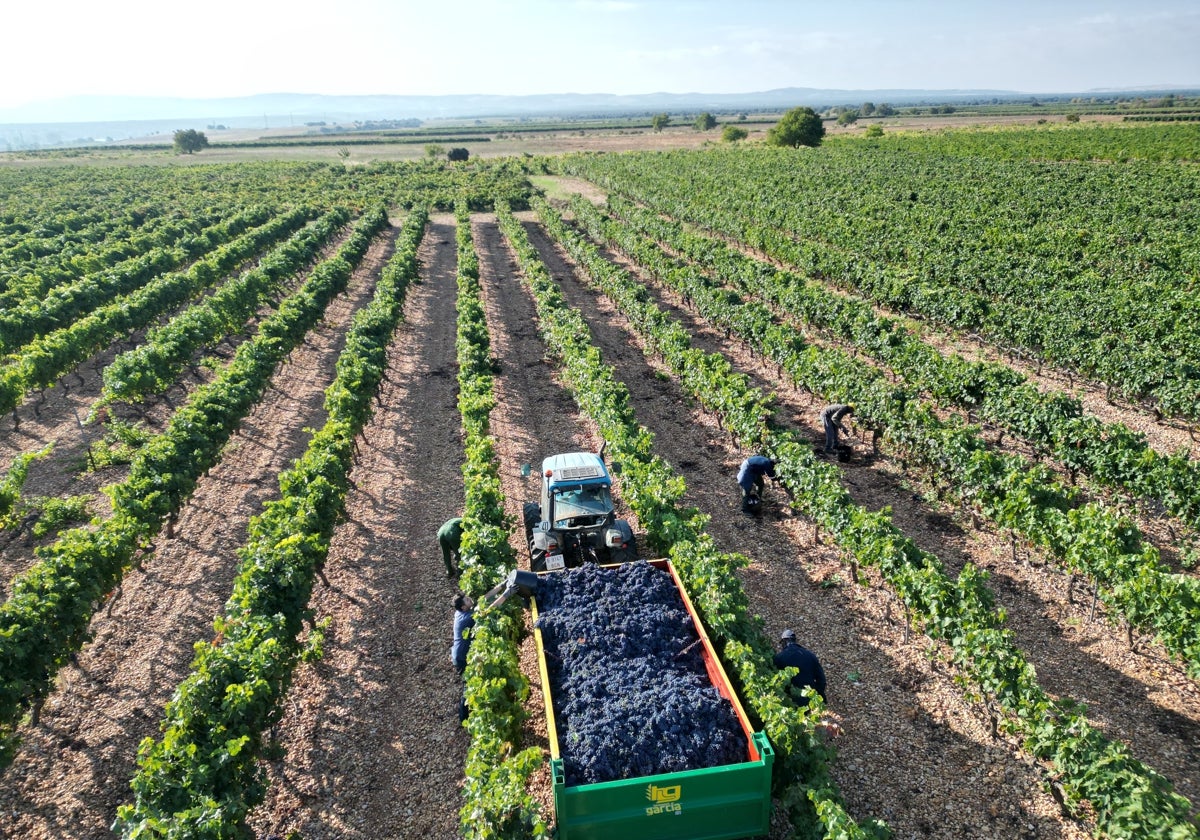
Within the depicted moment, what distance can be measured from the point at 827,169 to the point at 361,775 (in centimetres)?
7180

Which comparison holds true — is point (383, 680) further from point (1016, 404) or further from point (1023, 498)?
point (1016, 404)

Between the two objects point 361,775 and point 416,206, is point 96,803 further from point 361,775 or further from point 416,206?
point 416,206

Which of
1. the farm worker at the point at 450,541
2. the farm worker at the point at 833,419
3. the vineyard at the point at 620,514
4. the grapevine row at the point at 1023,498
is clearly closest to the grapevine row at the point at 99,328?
the vineyard at the point at 620,514

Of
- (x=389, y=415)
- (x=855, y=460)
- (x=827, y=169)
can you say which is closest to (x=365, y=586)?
(x=389, y=415)

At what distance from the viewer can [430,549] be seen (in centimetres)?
1460

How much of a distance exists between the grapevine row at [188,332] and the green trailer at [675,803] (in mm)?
18321

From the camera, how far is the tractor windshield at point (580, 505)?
1221 centimetres

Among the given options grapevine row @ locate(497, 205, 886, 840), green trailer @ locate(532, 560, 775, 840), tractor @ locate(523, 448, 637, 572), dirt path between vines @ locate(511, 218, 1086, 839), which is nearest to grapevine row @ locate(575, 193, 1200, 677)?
dirt path between vines @ locate(511, 218, 1086, 839)

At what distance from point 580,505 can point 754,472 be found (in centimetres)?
472

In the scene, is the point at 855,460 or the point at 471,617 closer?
the point at 471,617

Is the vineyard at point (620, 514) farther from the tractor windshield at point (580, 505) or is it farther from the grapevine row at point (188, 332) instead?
the tractor windshield at point (580, 505)

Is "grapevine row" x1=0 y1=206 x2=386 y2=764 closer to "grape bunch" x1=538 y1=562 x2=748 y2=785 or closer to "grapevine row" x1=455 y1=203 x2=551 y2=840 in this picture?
"grapevine row" x1=455 y1=203 x2=551 y2=840

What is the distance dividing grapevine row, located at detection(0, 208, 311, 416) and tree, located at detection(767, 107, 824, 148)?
7930 cm

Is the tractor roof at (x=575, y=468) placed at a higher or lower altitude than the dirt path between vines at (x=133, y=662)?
higher
